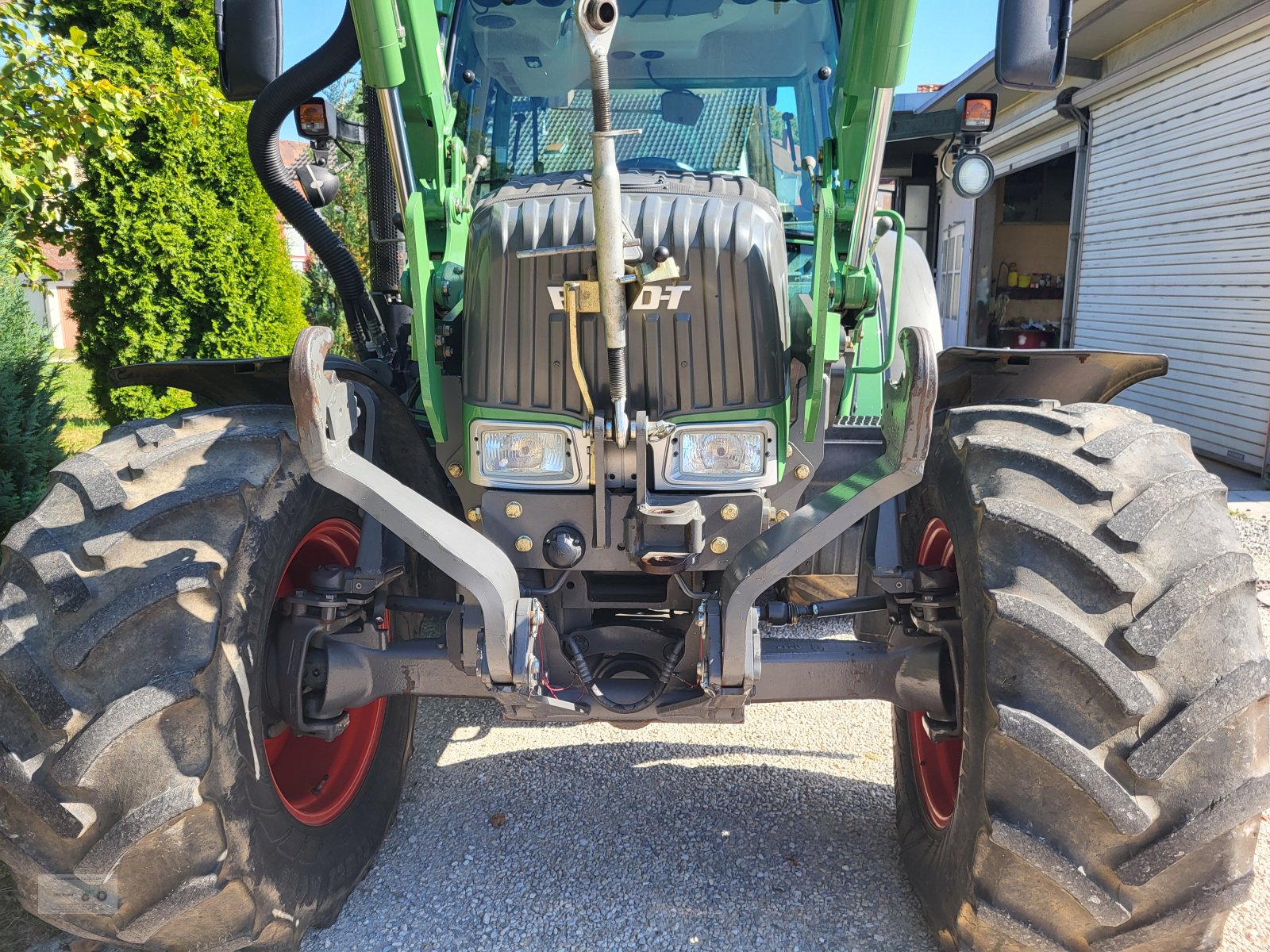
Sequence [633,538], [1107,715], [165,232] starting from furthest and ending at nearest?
[165,232] → [633,538] → [1107,715]

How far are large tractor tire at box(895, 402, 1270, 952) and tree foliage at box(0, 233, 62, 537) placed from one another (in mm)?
5336

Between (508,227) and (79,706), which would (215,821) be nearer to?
(79,706)

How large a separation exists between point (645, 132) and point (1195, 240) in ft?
27.0

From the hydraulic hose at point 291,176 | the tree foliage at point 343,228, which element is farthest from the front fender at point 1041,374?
the tree foliage at point 343,228

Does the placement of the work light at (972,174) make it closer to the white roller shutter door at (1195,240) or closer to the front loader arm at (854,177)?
the front loader arm at (854,177)

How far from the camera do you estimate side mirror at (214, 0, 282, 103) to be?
102 inches

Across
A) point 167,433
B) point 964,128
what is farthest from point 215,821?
point 964,128

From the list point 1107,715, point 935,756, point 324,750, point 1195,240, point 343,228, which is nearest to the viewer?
point 1107,715

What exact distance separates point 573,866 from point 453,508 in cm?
118

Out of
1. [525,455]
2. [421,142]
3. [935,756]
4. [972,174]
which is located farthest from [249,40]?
[935,756]

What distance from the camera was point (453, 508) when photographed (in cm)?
296

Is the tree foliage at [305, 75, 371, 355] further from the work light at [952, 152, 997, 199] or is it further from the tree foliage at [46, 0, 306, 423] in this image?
the work light at [952, 152, 997, 199]

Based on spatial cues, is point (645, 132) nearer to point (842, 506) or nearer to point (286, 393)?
point (286, 393)

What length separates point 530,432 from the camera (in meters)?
2.40
